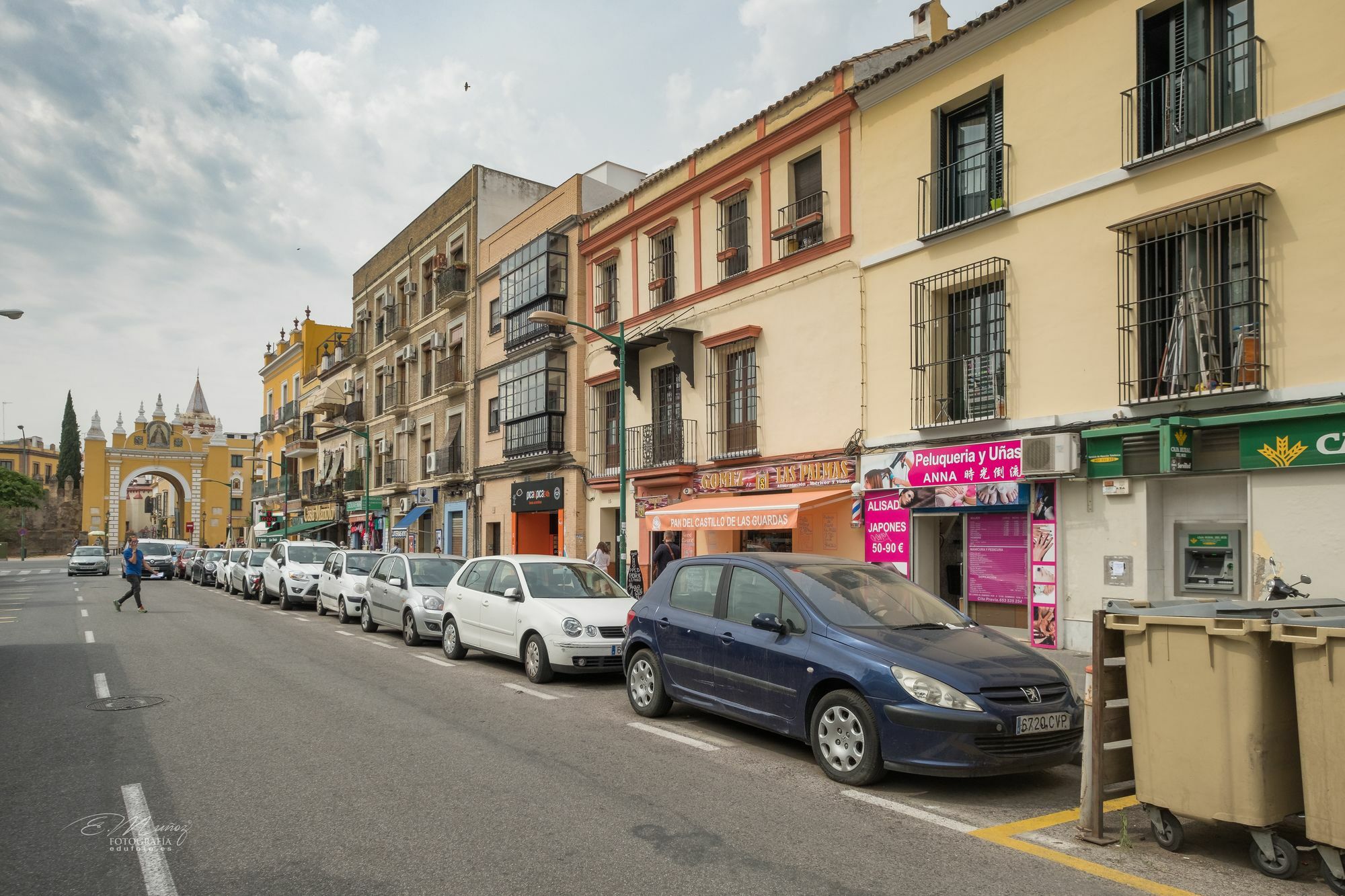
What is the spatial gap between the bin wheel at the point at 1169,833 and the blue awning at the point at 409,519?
107ft

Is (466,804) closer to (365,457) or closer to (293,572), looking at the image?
(293,572)

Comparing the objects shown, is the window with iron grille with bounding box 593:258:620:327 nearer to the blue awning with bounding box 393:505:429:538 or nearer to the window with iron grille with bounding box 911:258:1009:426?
the window with iron grille with bounding box 911:258:1009:426

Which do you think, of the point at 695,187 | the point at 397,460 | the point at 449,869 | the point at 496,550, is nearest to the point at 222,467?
the point at 397,460

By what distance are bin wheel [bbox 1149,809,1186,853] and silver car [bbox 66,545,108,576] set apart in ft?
162

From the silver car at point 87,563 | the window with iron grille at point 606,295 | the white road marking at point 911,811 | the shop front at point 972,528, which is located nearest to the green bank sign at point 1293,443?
the shop front at point 972,528

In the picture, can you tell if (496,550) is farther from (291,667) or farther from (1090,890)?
(1090,890)

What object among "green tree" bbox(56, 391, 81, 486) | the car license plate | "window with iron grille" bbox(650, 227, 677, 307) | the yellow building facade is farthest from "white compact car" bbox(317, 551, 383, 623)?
"green tree" bbox(56, 391, 81, 486)

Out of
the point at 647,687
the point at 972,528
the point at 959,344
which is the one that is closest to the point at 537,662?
the point at 647,687

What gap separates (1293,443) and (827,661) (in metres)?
6.89

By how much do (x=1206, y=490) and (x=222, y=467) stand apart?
98.2 m

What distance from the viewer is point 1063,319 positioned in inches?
519

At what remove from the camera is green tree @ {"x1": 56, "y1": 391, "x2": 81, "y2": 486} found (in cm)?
10075

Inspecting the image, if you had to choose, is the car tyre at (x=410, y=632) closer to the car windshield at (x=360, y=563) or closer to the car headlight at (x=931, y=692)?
the car windshield at (x=360, y=563)

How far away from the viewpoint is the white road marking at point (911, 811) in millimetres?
5676
